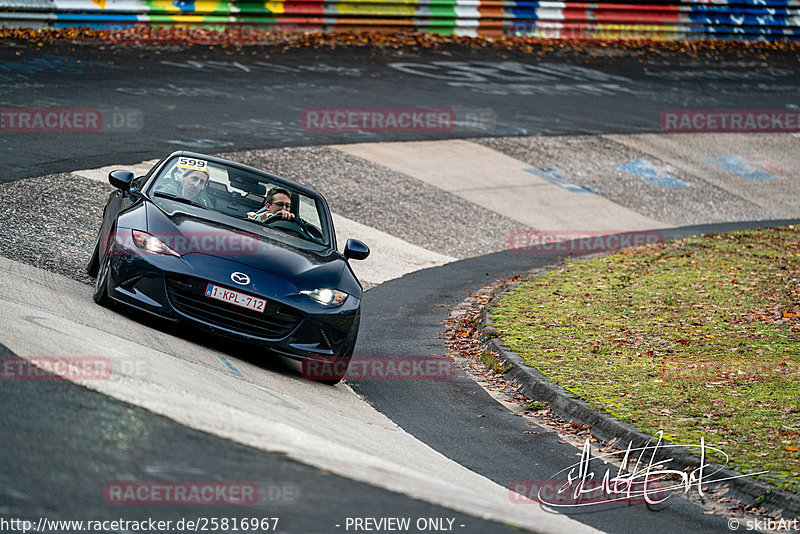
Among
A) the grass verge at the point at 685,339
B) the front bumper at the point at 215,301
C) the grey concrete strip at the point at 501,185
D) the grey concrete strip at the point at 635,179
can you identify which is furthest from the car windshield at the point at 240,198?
the grey concrete strip at the point at 635,179

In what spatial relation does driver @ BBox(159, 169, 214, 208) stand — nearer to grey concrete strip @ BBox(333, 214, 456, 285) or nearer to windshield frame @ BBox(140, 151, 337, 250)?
windshield frame @ BBox(140, 151, 337, 250)

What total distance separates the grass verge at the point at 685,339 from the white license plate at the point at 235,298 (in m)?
2.69

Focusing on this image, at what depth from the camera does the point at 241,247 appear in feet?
26.2

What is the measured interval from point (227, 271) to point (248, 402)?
160 centimetres

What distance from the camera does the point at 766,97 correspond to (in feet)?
82.5

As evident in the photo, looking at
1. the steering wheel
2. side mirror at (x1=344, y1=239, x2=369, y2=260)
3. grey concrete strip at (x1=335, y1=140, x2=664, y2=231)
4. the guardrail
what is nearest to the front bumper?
side mirror at (x1=344, y1=239, x2=369, y2=260)

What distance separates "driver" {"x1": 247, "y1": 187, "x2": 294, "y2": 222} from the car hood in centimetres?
46

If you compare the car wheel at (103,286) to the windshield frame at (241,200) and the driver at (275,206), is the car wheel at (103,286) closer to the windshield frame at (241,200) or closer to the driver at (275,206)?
the windshield frame at (241,200)

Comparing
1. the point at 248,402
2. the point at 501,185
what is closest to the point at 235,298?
the point at 248,402

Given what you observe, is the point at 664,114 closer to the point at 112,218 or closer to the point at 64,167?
the point at 64,167

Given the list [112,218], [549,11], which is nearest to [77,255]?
[112,218]

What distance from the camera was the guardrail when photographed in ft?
69.2

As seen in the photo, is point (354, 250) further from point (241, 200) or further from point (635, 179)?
point (635, 179)

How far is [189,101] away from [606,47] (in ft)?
46.6
